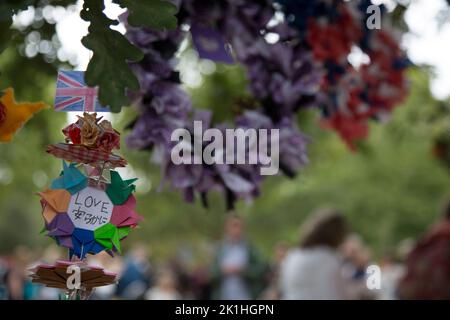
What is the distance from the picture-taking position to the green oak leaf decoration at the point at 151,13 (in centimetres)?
198

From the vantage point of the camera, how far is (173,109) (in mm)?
2652

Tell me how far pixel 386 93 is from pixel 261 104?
30.7 inches

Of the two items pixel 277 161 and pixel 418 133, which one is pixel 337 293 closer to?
pixel 418 133

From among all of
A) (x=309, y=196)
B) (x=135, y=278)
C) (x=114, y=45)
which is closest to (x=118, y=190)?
(x=114, y=45)

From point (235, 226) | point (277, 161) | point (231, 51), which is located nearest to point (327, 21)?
point (231, 51)

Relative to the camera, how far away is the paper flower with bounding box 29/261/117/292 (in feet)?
6.35

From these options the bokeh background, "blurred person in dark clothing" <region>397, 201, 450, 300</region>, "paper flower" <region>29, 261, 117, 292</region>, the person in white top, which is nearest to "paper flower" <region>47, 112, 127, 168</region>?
"paper flower" <region>29, 261, 117, 292</region>

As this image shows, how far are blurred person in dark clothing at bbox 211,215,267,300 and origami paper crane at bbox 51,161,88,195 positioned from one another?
22.6 ft

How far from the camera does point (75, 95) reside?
6.66 ft

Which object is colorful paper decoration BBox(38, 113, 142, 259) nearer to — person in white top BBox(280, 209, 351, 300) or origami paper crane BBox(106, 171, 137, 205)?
origami paper crane BBox(106, 171, 137, 205)

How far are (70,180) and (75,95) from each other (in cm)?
23

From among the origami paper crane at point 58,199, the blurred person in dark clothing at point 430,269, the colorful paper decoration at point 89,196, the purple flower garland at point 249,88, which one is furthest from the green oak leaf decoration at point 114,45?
the blurred person in dark clothing at point 430,269

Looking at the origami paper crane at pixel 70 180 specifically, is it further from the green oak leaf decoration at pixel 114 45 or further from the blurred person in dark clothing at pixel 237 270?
the blurred person in dark clothing at pixel 237 270

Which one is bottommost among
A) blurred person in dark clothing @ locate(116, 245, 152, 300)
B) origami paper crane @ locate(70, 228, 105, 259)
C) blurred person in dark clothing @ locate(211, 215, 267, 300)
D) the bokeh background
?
origami paper crane @ locate(70, 228, 105, 259)
